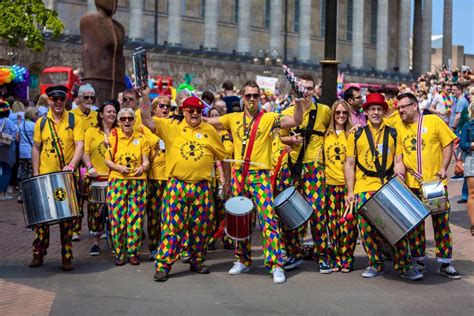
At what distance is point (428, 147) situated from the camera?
8.95 m

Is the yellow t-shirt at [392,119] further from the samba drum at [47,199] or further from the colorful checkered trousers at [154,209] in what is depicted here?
the samba drum at [47,199]

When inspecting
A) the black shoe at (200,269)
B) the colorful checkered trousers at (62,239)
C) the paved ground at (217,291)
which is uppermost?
the colorful checkered trousers at (62,239)

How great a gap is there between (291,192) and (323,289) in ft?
3.49

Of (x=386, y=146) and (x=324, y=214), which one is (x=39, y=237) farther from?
(x=386, y=146)

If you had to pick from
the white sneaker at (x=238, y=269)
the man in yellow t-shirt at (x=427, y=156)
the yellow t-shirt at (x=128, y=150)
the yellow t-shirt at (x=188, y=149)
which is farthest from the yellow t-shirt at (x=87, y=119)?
the man in yellow t-shirt at (x=427, y=156)

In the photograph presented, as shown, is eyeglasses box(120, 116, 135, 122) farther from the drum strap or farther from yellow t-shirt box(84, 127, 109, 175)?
the drum strap

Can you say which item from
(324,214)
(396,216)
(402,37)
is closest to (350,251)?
(324,214)

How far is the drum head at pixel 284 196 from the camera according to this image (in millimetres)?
8891

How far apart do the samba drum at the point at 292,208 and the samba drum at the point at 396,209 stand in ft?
2.68

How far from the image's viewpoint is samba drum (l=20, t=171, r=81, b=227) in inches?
349

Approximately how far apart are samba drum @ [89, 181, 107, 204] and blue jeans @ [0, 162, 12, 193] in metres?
6.81

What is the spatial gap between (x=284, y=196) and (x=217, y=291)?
127cm

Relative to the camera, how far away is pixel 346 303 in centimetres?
781

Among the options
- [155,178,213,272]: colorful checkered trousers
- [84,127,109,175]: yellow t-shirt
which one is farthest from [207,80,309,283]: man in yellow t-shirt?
[84,127,109,175]: yellow t-shirt
